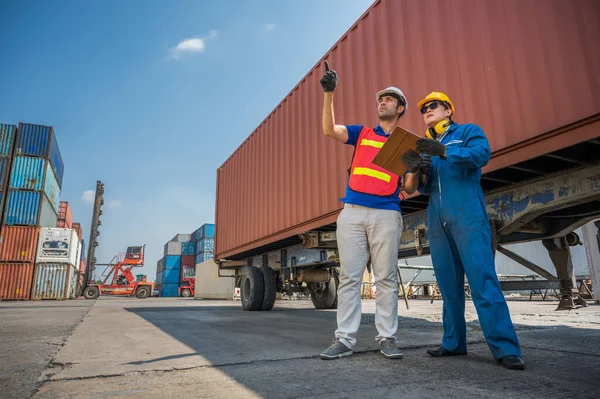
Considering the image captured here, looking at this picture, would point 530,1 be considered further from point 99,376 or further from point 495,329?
point 99,376

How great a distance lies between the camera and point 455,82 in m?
3.12

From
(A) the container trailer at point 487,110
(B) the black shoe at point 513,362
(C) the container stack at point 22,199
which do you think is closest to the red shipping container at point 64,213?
(C) the container stack at point 22,199

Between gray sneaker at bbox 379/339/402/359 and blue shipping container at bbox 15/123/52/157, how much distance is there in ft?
71.3

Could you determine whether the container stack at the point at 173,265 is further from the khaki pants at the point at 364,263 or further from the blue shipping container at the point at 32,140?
the khaki pants at the point at 364,263

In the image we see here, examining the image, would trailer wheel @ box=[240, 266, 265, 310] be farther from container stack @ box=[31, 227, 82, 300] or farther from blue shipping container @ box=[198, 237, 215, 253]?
blue shipping container @ box=[198, 237, 215, 253]

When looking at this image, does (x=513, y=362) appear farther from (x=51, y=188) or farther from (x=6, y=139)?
(x=51, y=188)

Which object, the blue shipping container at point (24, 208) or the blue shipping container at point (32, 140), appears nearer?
the blue shipping container at point (24, 208)

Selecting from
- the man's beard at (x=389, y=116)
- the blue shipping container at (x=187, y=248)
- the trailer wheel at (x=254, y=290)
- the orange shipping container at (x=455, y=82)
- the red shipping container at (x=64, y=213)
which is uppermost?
the red shipping container at (x=64, y=213)

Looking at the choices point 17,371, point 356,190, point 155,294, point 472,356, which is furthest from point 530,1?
point 155,294

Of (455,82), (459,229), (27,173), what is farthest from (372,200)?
(27,173)

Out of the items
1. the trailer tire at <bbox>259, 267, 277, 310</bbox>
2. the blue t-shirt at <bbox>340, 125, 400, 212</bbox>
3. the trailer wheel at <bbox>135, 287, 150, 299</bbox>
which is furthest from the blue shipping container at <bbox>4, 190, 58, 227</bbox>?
the blue t-shirt at <bbox>340, 125, 400, 212</bbox>

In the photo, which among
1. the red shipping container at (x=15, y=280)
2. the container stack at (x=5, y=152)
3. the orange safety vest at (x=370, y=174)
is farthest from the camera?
the container stack at (x=5, y=152)

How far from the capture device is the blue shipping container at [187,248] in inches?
1384

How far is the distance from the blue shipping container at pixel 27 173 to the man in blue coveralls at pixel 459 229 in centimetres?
2089
